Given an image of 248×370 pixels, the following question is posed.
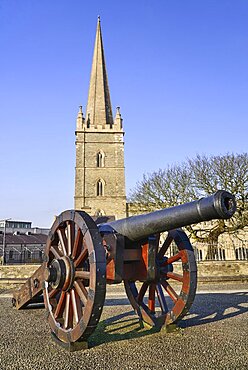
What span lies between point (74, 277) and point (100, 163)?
36.2 m

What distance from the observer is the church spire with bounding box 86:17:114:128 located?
144 feet

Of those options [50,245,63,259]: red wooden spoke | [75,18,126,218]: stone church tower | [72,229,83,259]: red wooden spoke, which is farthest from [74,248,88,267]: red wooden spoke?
[75,18,126,218]: stone church tower

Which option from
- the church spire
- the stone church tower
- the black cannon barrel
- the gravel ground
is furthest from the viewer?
the church spire

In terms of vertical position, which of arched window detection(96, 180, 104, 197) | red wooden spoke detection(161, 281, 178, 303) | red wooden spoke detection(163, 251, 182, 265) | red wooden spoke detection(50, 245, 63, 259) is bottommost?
red wooden spoke detection(161, 281, 178, 303)

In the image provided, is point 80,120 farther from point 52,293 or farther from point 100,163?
point 52,293

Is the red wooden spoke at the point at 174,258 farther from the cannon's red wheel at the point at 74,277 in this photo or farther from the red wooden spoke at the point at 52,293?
the red wooden spoke at the point at 52,293

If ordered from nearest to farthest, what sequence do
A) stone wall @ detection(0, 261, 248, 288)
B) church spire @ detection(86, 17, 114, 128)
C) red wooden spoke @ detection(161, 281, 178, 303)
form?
red wooden spoke @ detection(161, 281, 178, 303), stone wall @ detection(0, 261, 248, 288), church spire @ detection(86, 17, 114, 128)

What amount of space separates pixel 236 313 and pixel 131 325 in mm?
2333

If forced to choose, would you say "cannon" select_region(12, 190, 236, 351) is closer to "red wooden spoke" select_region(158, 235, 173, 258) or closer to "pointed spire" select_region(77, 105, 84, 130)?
"red wooden spoke" select_region(158, 235, 173, 258)

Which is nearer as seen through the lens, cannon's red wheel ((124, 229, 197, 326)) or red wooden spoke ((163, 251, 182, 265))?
cannon's red wheel ((124, 229, 197, 326))

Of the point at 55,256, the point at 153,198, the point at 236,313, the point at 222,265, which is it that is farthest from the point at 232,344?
the point at 153,198

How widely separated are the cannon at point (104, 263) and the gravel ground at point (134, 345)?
26 centimetres

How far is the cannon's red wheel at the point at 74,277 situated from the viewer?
3697 mm

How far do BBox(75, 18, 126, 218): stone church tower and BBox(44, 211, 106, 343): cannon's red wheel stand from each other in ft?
103
